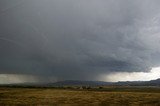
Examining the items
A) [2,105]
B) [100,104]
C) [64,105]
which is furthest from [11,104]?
[100,104]

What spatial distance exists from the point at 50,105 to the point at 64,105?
3882 millimetres

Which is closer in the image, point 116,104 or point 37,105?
point 37,105

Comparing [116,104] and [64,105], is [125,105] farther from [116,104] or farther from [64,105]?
[64,105]

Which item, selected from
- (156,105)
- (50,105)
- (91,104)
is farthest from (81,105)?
(156,105)

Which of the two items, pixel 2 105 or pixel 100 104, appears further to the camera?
pixel 100 104

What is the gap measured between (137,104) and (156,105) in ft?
16.9

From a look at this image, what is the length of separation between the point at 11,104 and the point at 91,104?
2231 centimetres

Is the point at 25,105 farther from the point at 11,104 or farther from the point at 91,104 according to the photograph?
the point at 91,104

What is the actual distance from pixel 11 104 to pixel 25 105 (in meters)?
4.61

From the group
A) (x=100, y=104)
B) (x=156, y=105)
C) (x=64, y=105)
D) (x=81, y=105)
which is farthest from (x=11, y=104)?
(x=156, y=105)

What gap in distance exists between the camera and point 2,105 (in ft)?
199

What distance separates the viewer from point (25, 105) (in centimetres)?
6097

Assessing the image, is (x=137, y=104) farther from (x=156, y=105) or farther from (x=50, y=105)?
(x=50, y=105)

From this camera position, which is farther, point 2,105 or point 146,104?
point 146,104
